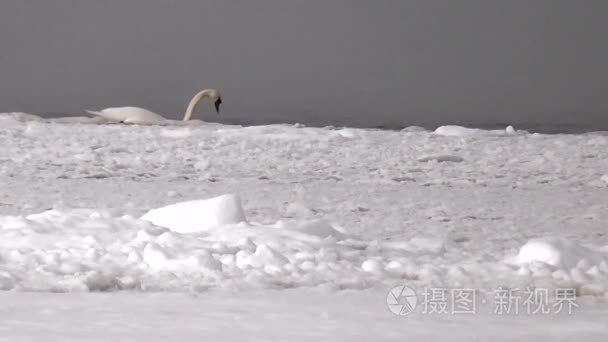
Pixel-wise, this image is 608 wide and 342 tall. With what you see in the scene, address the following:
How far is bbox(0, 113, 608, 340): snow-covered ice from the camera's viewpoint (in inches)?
95.7

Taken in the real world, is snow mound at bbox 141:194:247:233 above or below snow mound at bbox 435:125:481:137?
below

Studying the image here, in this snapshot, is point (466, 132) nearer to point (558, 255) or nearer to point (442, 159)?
point (442, 159)

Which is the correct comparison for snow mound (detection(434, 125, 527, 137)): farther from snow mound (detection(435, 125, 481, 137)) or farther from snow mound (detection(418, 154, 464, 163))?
snow mound (detection(418, 154, 464, 163))

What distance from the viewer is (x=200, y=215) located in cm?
326

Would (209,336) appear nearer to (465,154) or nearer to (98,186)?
(98,186)

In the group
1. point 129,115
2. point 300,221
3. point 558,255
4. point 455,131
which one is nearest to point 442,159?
point 455,131

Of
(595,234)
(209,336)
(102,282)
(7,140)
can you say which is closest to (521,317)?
(209,336)

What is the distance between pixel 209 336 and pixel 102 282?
0.58 metres

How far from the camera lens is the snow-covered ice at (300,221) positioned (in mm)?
2430

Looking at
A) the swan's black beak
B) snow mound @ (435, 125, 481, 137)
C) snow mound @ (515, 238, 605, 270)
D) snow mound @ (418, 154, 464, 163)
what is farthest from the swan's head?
snow mound @ (515, 238, 605, 270)

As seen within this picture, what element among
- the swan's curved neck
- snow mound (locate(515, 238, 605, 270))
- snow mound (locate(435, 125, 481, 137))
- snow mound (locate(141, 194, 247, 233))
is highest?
the swan's curved neck

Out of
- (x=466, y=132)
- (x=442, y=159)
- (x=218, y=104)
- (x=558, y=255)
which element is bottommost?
(x=558, y=255)

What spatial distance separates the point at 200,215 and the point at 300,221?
335 mm

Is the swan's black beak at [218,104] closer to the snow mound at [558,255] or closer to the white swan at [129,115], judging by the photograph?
Answer: the white swan at [129,115]
